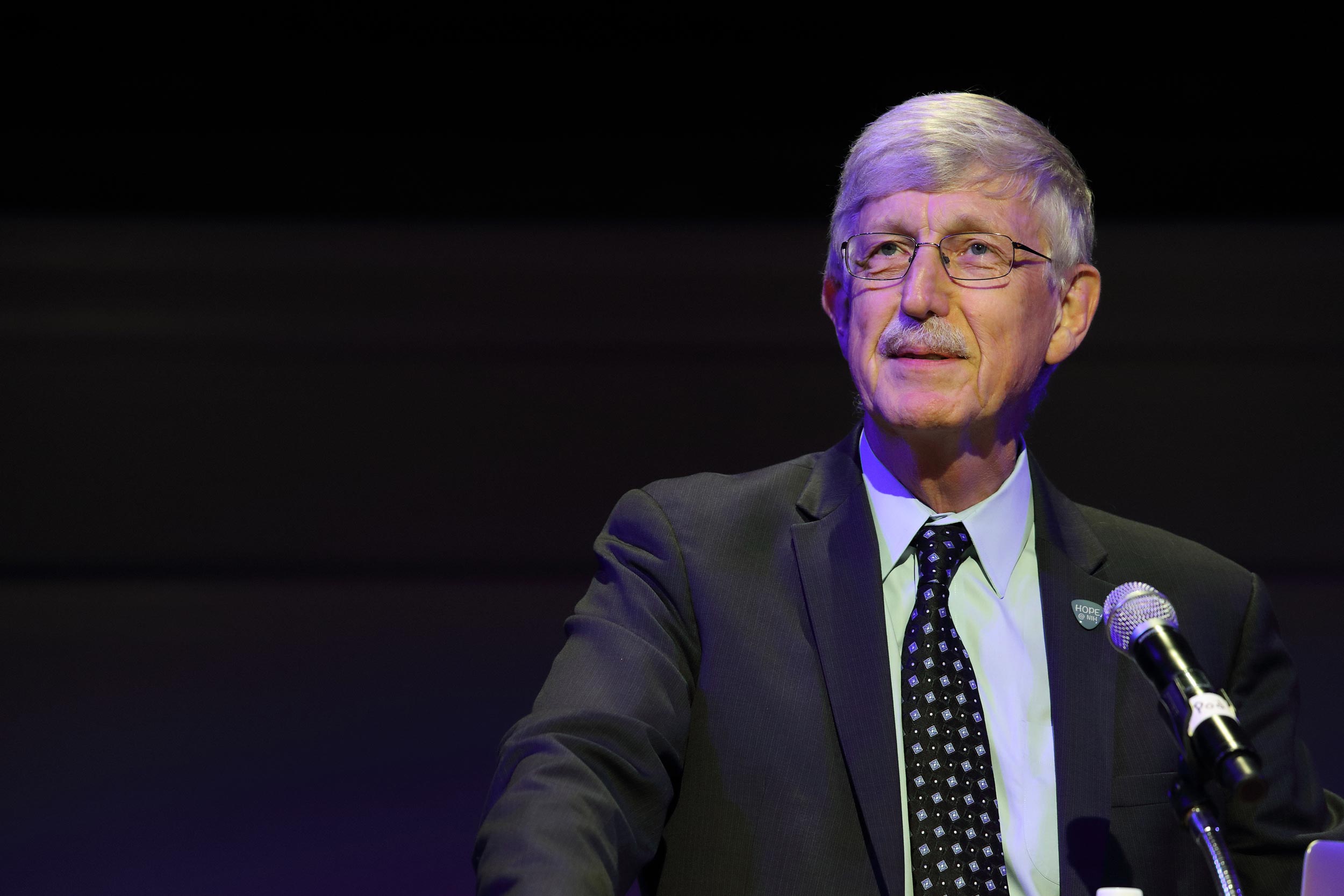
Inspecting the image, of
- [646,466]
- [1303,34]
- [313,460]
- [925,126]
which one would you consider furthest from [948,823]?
[1303,34]

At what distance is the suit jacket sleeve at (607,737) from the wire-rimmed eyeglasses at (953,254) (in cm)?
41

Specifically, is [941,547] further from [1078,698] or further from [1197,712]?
[1197,712]

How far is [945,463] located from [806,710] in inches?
15.1

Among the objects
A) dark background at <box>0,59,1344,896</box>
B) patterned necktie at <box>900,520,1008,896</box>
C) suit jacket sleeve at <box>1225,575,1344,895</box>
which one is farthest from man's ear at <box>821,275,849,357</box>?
dark background at <box>0,59,1344,896</box>

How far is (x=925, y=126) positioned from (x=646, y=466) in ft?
5.13

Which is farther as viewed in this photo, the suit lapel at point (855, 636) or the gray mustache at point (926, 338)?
the gray mustache at point (926, 338)

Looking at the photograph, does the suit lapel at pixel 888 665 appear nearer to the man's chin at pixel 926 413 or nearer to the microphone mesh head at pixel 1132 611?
the man's chin at pixel 926 413

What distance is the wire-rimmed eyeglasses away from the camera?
154 cm

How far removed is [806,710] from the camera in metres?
1.42

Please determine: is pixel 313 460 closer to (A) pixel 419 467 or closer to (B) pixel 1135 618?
(A) pixel 419 467

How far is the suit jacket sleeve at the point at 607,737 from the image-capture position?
1.10 m

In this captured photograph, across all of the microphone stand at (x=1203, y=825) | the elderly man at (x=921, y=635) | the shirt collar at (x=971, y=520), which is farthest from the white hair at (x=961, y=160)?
the microphone stand at (x=1203, y=825)

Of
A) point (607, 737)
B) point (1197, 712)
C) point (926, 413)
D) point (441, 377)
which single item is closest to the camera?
point (1197, 712)

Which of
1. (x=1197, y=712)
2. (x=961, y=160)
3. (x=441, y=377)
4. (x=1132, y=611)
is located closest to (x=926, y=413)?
(x=961, y=160)
